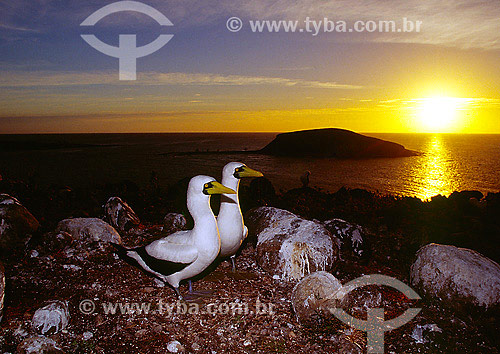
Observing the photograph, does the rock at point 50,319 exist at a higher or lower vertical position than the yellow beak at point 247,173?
lower

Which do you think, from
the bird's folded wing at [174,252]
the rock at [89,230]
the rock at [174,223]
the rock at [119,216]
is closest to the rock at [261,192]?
the rock at [174,223]

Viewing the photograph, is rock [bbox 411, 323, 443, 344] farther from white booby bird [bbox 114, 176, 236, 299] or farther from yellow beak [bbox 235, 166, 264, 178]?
yellow beak [bbox 235, 166, 264, 178]

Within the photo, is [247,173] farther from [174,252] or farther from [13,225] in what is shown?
[13,225]

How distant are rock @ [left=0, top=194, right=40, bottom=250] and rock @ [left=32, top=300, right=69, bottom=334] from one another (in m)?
3.20

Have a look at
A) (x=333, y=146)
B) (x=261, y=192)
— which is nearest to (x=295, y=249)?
(x=261, y=192)

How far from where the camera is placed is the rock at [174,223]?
8977 mm

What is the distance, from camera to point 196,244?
5078 mm

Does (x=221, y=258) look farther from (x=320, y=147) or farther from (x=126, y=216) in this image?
(x=320, y=147)

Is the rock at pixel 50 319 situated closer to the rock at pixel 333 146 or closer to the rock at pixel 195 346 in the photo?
the rock at pixel 195 346

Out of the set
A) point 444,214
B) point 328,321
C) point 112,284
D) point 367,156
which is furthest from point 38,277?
point 367,156

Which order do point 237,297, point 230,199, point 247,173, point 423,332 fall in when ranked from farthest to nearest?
point 230,199 → point 247,173 → point 237,297 → point 423,332

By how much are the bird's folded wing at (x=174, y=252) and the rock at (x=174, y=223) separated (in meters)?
3.50

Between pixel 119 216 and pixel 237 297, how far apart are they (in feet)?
16.8

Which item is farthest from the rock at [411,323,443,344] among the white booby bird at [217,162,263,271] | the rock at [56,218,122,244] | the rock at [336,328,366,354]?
the rock at [56,218,122,244]
